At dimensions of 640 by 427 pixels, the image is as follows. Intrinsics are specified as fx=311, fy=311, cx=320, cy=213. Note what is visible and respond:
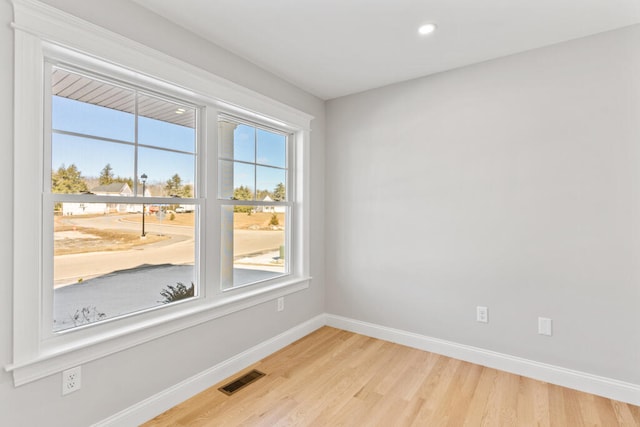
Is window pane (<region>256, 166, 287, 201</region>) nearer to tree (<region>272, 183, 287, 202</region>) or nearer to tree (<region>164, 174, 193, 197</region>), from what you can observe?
tree (<region>272, 183, 287, 202</region>)

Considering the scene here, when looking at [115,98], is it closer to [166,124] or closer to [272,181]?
[166,124]

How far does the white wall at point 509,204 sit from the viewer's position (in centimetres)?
224

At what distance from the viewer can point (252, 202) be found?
2.87 meters

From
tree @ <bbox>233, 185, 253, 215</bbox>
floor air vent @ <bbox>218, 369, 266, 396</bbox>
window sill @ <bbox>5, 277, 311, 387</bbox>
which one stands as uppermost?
tree @ <bbox>233, 185, 253, 215</bbox>

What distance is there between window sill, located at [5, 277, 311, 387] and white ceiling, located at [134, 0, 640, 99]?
2036 mm

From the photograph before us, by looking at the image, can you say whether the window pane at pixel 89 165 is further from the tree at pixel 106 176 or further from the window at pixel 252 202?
the window at pixel 252 202

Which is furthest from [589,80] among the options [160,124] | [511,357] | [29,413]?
[29,413]

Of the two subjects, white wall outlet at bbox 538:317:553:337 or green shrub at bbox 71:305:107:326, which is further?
white wall outlet at bbox 538:317:553:337

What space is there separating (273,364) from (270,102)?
2.35 metres

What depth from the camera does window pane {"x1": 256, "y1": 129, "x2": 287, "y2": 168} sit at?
9.95ft

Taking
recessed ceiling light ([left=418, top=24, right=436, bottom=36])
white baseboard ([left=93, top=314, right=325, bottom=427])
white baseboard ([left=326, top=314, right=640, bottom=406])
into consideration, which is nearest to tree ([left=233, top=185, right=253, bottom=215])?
white baseboard ([left=93, top=314, right=325, bottom=427])

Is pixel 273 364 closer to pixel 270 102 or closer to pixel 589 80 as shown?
pixel 270 102

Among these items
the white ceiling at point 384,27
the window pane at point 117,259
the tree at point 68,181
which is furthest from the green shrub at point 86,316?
the white ceiling at point 384,27

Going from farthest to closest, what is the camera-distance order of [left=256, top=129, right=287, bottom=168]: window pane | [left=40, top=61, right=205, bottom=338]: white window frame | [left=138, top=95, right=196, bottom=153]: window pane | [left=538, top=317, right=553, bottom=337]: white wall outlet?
[left=256, top=129, right=287, bottom=168]: window pane, [left=538, top=317, right=553, bottom=337]: white wall outlet, [left=138, top=95, right=196, bottom=153]: window pane, [left=40, top=61, right=205, bottom=338]: white window frame
